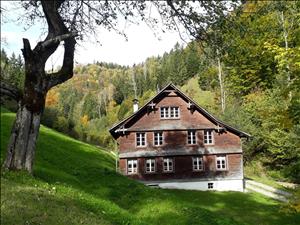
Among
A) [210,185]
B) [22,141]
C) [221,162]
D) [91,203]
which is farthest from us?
[221,162]

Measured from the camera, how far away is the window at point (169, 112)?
168 ft

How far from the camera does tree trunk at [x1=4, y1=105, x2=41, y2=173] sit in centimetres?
1741

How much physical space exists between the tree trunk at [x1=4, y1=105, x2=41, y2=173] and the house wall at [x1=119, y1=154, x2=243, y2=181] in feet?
105

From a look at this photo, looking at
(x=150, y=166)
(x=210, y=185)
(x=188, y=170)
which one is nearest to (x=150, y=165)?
(x=150, y=166)

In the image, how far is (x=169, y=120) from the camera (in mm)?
51156

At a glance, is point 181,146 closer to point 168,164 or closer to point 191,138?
point 191,138

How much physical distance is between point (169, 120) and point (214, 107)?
31236 millimetres

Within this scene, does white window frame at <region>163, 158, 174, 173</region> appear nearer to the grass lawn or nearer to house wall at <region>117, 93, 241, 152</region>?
house wall at <region>117, 93, 241, 152</region>

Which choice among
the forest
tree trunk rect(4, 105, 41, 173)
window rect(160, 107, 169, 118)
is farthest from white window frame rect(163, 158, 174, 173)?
tree trunk rect(4, 105, 41, 173)

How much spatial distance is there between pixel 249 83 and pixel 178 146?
3098 centimetres

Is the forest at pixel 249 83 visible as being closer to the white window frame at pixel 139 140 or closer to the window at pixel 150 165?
the white window frame at pixel 139 140

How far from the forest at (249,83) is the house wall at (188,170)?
492 cm

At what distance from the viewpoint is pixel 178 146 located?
50781 millimetres

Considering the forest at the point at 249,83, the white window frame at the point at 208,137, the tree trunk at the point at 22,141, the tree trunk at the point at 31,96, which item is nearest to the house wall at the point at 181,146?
the white window frame at the point at 208,137
